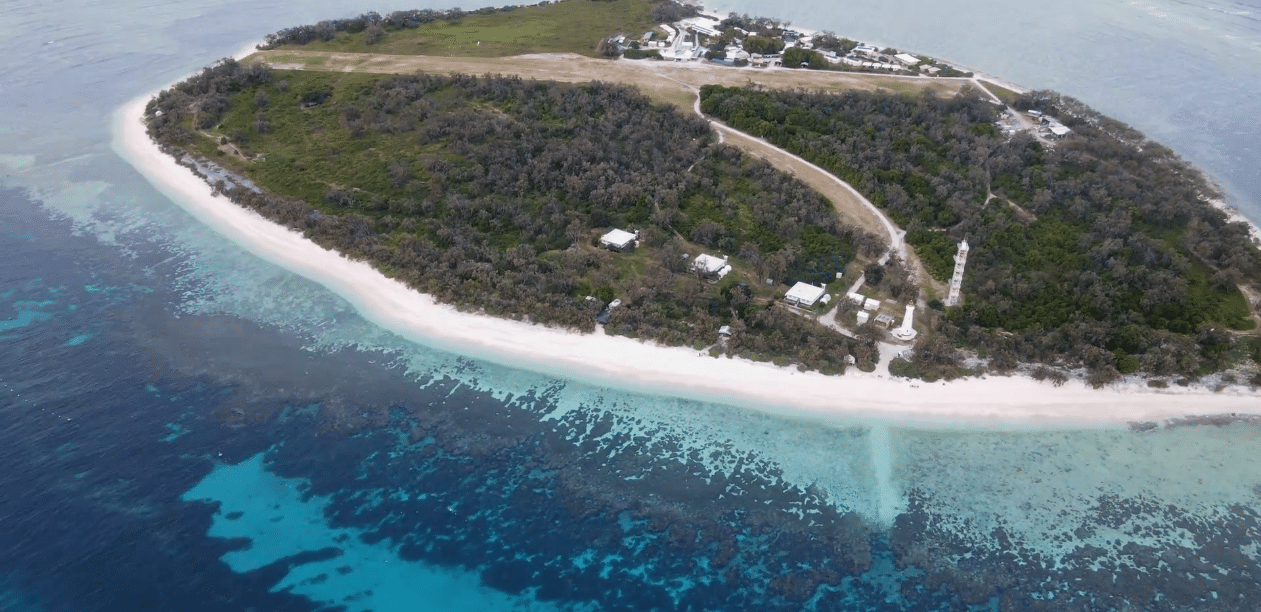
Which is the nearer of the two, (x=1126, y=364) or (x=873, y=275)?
(x=1126, y=364)

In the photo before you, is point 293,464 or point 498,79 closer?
point 293,464

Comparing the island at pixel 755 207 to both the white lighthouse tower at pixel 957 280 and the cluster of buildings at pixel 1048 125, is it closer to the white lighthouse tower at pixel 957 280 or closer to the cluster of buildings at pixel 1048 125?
the white lighthouse tower at pixel 957 280

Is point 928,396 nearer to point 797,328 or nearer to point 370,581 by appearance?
point 797,328

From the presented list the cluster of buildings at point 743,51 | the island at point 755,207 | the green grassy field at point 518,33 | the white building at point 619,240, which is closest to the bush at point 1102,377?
the island at point 755,207

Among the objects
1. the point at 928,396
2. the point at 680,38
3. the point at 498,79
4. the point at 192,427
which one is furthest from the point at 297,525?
the point at 680,38

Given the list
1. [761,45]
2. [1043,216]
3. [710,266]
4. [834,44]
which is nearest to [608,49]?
[761,45]

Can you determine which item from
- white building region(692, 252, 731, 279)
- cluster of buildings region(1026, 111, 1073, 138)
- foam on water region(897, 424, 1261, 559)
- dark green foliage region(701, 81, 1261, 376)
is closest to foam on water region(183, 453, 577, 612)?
foam on water region(897, 424, 1261, 559)

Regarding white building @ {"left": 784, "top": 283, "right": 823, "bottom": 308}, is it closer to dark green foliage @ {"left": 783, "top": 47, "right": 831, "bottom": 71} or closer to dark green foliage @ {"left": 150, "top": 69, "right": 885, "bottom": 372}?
dark green foliage @ {"left": 150, "top": 69, "right": 885, "bottom": 372}

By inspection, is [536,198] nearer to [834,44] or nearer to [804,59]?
[804,59]
